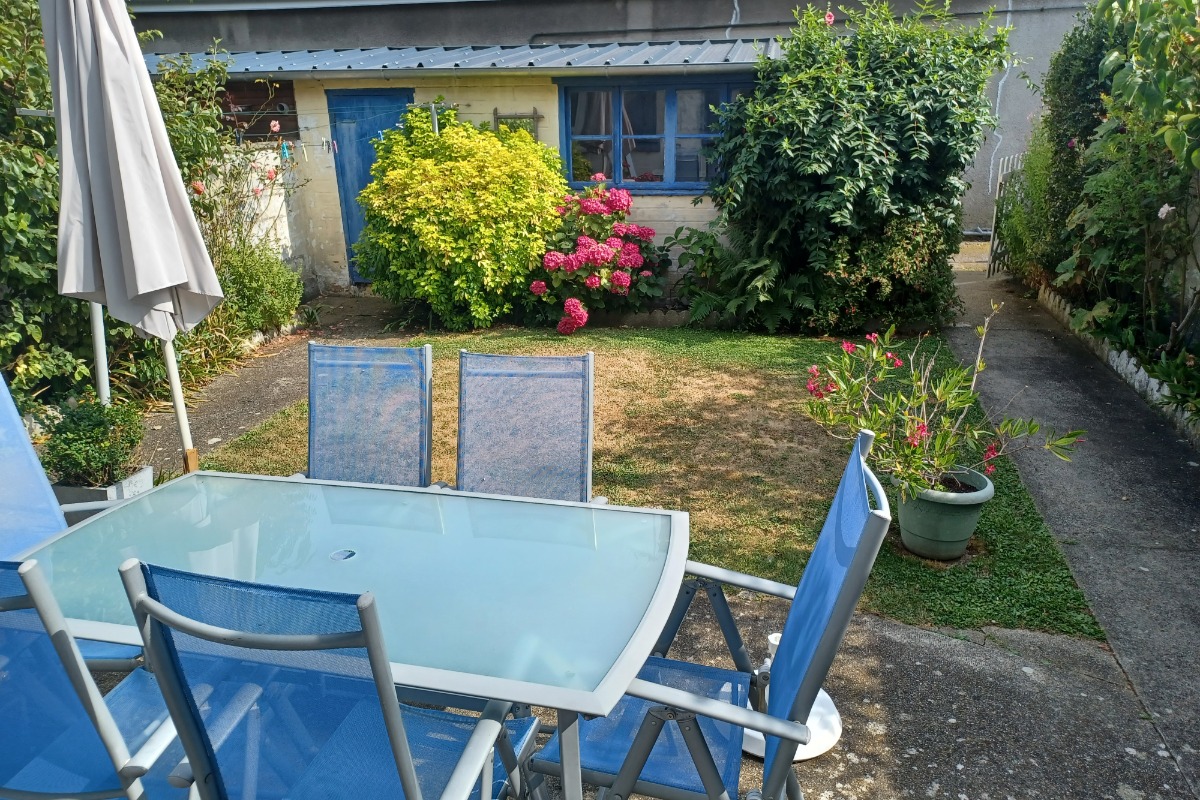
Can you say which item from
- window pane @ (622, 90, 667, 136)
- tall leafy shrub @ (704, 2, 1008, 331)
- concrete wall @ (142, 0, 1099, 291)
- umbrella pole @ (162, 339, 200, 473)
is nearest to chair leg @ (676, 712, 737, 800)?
umbrella pole @ (162, 339, 200, 473)

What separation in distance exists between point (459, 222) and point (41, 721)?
673 cm

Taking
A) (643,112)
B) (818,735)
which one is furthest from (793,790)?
(643,112)

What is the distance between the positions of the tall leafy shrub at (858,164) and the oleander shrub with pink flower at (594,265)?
946 mm

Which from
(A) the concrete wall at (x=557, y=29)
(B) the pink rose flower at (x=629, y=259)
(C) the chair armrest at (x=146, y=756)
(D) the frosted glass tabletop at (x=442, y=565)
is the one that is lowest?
(C) the chair armrest at (x=146, y=756)

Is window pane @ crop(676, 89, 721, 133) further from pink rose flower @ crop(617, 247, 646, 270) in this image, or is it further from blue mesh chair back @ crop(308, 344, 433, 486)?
blue mesh chair back @ crop(308, 344, 433, 486)

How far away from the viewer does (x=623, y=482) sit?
16.3ft

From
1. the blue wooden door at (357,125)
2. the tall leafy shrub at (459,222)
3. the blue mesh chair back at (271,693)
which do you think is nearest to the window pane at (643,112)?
the tall leafy shrub at (459,222)

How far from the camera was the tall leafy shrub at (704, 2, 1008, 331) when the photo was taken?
755cm

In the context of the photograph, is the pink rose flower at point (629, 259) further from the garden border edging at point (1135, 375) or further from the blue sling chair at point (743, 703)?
the blue sling chair at point (743, 703)

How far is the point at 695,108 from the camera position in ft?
29.3

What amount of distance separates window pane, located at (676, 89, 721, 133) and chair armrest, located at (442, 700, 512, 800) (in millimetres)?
7970

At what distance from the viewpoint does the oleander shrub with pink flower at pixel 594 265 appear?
8.24m

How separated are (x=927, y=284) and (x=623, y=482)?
4.38m

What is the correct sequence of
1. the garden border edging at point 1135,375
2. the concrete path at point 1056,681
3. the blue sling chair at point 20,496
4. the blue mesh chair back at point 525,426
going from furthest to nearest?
the garden border edging at point 1135,375 → the blue mesh chair back at point 525,426 → the blue sling chair at point 20,496 → the concrete path at point 1056,681
